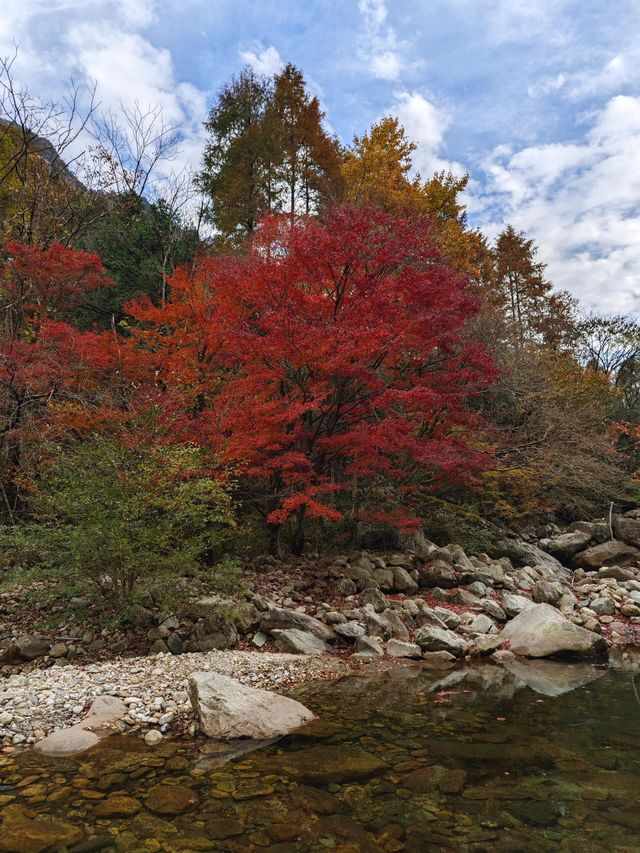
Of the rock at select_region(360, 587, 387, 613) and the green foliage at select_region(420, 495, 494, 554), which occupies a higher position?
the green foliage at select_region(420, 495, 494, 554)

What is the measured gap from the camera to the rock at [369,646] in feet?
25.4

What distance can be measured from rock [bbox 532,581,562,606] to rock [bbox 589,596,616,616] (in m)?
0.65

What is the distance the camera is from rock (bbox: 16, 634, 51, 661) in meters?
6.93

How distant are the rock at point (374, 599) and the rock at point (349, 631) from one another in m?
0.97

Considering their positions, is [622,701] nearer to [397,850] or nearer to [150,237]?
[397,850]

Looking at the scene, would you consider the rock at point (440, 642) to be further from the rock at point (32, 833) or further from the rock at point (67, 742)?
the rock at point (32, 833)

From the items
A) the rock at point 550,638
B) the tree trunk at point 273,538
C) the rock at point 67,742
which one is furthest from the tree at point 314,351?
the rock at point 67,742

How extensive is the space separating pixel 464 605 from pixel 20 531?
7682 mm

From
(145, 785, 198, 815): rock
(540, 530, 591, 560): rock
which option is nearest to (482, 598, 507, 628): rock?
(540, 530, 591, 560): rock

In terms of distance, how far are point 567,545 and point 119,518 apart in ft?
41.4

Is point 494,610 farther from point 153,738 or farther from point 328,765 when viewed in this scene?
point 153,738

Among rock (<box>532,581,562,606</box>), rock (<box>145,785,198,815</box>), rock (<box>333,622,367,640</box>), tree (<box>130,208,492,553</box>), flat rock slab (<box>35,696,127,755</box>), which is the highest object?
tree (<box>130,208,492,553</box>)

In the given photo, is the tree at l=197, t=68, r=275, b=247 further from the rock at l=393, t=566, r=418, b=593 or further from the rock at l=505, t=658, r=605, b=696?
the rock at l=505, t=658, r=605, b=696

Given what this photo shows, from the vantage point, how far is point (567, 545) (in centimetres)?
1474
